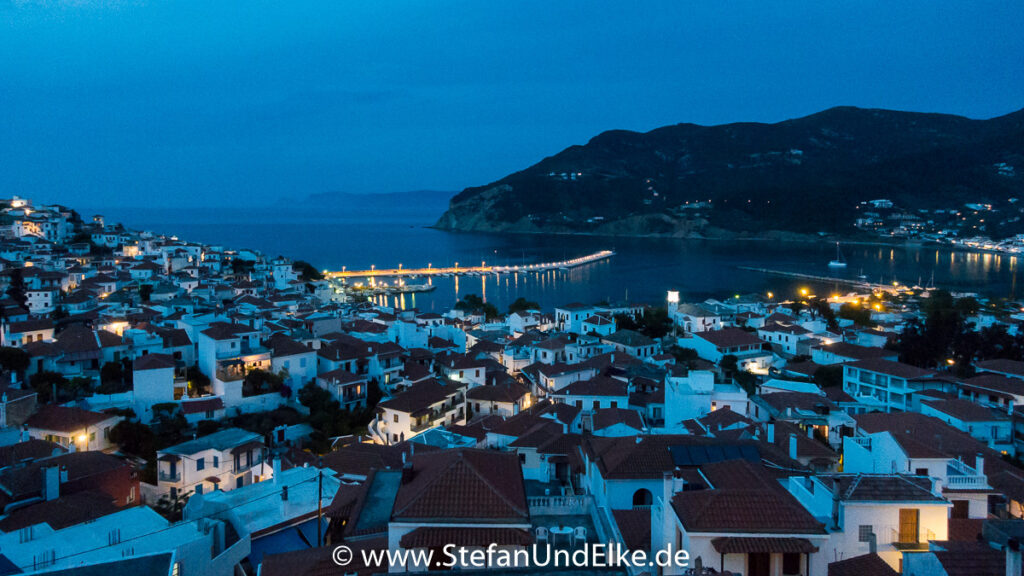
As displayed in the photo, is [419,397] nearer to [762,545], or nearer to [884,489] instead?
[884,489]

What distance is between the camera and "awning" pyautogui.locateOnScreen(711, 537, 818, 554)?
444 cm

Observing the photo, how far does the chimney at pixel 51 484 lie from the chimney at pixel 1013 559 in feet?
31.6

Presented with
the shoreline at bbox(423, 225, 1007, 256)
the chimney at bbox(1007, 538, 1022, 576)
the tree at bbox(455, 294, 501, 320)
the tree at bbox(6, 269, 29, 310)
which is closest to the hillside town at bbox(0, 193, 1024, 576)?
the chimney at bbox(1007, 538, 1022, 576)

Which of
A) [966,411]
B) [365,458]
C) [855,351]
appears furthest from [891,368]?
[365,458]

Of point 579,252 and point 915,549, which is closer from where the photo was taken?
point 915,549

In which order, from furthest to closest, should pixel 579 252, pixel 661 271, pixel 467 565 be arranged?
1. pixel 579 252
2. pixel 661 271
3. pixel 467 565

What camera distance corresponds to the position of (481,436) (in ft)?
39.6

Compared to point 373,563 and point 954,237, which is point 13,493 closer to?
point 373,563

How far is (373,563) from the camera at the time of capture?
447 centimetres

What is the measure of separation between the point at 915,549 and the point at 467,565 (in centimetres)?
358

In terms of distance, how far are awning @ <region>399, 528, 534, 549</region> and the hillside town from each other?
16 mm

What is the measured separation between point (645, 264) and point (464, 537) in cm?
6904

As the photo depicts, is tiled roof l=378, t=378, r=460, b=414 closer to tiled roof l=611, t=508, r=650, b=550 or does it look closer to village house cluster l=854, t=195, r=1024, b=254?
tiled roof l=611, t=508, r=650, b=550

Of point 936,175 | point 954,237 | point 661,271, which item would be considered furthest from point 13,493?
point 936,175
